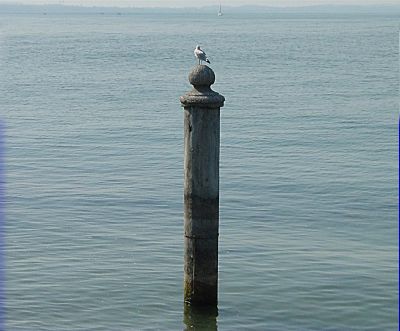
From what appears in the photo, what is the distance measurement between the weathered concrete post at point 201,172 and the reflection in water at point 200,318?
0.57 metres

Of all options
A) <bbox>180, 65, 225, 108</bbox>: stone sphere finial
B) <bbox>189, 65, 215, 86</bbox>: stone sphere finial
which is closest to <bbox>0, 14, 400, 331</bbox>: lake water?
<bbox>180, 65, 225, 108</bbox>: stone sphere finial

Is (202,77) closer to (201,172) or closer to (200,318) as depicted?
(201,172)

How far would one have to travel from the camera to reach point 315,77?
147 ft

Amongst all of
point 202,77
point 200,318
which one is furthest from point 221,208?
point 202,77

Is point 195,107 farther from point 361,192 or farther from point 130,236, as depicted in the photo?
point 361,192

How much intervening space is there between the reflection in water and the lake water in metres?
0.02

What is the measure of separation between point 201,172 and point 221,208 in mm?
7772

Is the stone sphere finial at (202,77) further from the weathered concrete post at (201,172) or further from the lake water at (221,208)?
the lake water at (221,208)

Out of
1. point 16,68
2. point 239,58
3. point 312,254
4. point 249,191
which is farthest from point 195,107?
point 239,58

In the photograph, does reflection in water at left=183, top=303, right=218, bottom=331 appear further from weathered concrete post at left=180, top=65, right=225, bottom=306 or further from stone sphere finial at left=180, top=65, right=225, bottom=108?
stone sphere finial at left=180, top=65, right=225, bottom=108

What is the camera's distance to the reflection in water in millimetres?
10578

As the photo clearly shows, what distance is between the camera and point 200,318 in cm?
1067

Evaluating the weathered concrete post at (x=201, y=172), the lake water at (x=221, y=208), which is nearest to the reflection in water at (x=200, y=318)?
the lake water at (x=221, y=208)

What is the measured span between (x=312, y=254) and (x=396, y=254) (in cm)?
117
